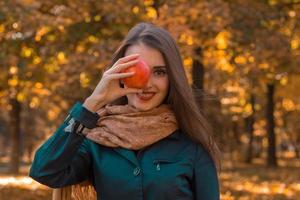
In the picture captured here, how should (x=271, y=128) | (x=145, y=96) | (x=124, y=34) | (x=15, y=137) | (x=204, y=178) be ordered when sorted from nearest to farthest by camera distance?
(x=204, y=178), (x=145, y=96), (x=124, y=34), (x=15, y=137), (x=271, y=128)

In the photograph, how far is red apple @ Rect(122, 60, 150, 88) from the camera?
9.34 ft

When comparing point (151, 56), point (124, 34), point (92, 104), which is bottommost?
point (92, 104)

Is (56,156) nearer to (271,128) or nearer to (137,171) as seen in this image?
(137,171)

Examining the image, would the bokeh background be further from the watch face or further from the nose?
the watch face

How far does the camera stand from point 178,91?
2998 millimetres

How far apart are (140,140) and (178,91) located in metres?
0.29

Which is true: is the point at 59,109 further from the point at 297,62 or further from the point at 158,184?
the point at 158,184

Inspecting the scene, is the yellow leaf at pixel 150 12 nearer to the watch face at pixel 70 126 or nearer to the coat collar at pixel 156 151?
the coat collar at pixel 156 151

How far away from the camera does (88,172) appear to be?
3037 millimetres

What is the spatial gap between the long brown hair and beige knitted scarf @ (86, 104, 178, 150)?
0.05 metres

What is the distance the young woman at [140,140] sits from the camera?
9.26 ft

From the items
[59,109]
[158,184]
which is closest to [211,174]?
[158,184]

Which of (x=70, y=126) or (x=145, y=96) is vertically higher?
(x=145, y=96)

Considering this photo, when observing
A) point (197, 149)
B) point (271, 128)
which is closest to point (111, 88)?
point (197, 149)
